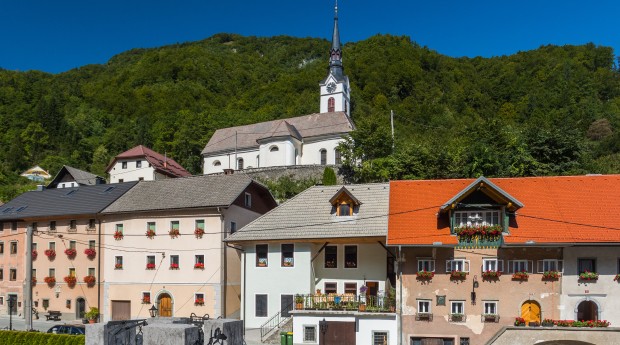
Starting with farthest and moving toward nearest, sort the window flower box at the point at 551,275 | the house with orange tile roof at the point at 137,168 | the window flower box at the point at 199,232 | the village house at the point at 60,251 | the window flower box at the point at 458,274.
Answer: the house with orange tile roof at the point at 137,168, the village house at the point at 60,251, the window flower box at the point at 199,232, the window flower box at the point at 458,274, the window flower box at the point at 551,275

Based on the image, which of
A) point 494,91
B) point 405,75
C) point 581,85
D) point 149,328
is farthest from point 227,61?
point 149,328

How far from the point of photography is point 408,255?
3262 centimetres

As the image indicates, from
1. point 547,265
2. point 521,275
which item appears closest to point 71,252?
point 521,275

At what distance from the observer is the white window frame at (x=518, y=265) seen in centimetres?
3131

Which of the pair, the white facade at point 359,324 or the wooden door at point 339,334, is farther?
the wooden door at point 339,334

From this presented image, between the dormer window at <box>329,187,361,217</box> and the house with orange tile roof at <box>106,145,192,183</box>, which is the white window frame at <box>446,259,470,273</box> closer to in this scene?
the dormer window at <box>329,187,361,217</box>

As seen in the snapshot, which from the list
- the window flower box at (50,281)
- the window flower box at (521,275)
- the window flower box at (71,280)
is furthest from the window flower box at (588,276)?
the window flower box at (50,281)

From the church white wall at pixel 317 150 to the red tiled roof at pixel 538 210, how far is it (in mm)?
41163

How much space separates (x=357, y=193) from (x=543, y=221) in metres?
11.2

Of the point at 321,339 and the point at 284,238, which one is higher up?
the point at 284,238

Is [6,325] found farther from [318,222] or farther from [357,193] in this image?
[357,193]

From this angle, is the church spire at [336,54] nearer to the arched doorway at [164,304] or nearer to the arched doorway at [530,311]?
the arched doorway at [164,304]

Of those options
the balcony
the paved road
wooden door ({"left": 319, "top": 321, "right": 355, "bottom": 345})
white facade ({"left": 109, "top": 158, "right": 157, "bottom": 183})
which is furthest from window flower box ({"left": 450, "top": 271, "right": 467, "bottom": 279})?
white facade ({"left": 109, "top": 158, "right": 157, "bottom": 183})

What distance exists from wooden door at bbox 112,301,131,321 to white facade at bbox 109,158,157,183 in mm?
39122
